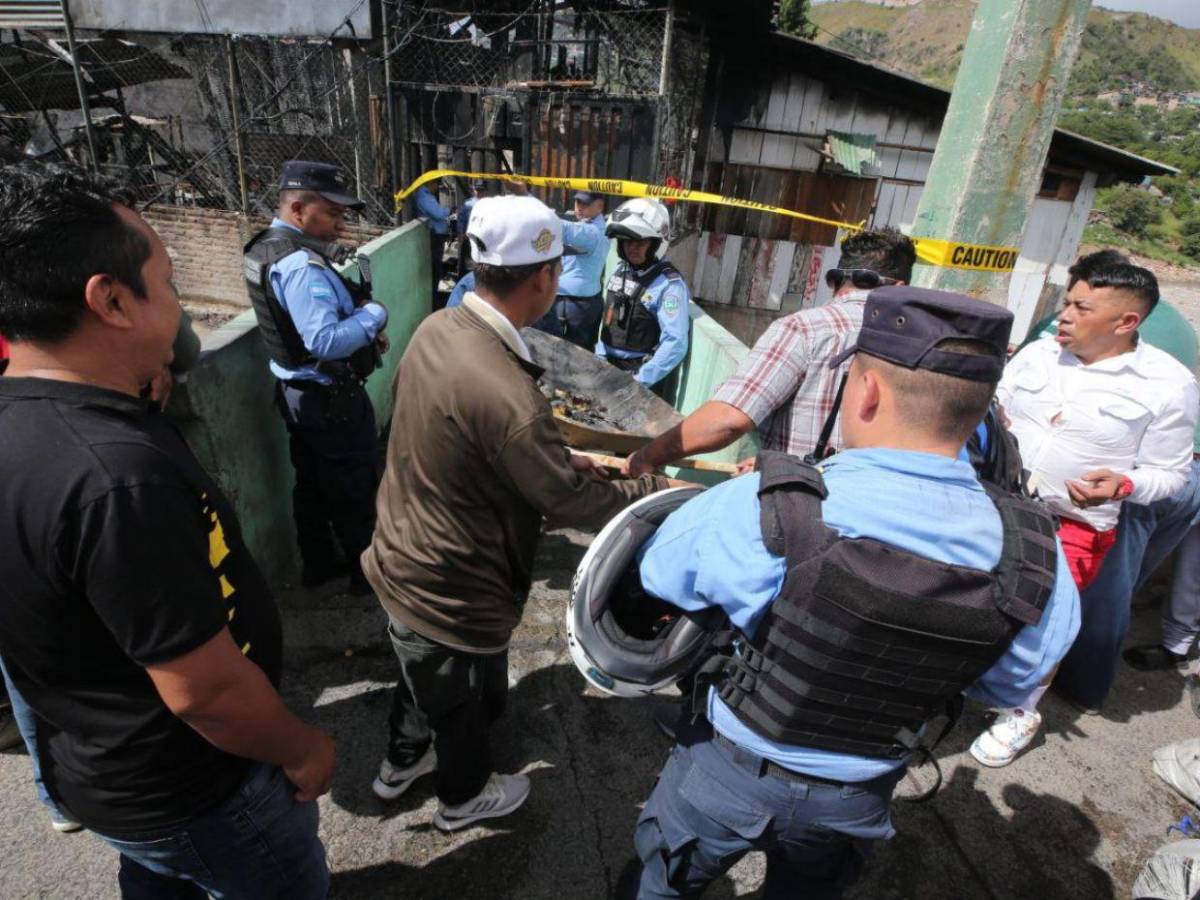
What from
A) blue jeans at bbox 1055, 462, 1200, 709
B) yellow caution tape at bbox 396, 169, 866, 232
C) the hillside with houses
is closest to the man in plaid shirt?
blue jeans at bbox 1055, 462, 1200, 709

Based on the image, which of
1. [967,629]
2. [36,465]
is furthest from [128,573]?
[967,629]

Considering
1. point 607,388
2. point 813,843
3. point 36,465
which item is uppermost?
point 36,465

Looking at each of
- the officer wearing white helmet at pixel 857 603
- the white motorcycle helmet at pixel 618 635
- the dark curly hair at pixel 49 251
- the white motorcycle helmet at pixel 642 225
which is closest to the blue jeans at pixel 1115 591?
the officer wearing white helmet at pixel 857 603

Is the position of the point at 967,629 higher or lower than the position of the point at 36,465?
lower

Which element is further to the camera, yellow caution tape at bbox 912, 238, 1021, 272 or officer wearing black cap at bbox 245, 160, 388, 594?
officer wearing black cap at bbox 245, 160, 388, 594

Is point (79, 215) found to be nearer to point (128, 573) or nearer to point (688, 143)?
point (128, 573)

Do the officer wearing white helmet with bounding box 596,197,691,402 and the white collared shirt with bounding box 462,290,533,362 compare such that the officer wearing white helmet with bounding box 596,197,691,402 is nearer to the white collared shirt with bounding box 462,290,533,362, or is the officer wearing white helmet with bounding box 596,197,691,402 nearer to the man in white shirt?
the man in white shirt

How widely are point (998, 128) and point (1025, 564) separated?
2056 mm

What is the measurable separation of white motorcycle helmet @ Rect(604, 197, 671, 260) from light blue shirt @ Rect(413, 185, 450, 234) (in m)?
3.26

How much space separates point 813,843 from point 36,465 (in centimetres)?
176

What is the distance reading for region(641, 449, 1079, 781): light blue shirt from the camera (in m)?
1.25

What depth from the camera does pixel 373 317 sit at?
3.29 m

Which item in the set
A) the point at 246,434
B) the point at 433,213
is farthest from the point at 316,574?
the point at 433,213

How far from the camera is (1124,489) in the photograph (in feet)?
9.09
